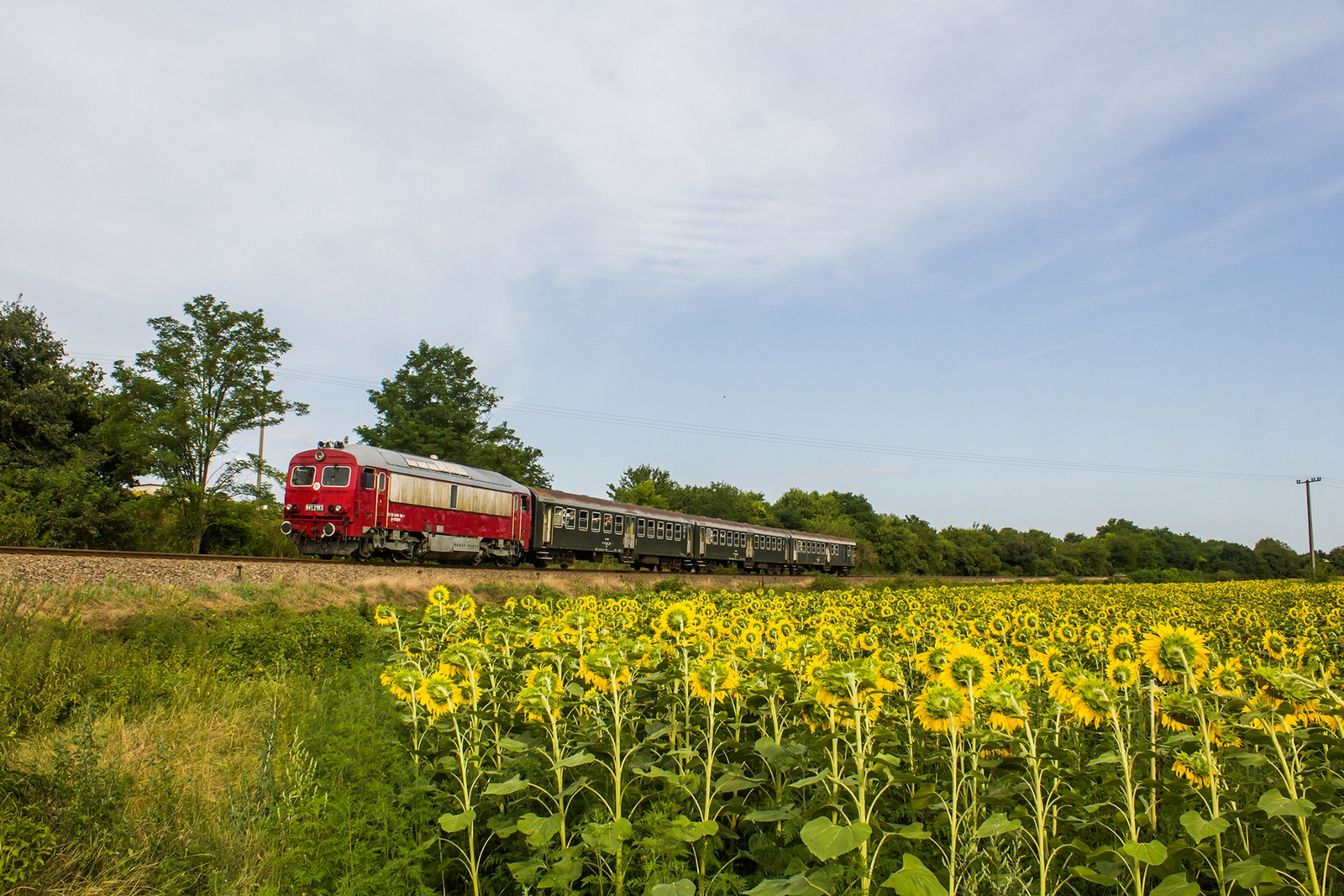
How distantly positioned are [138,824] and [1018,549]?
9858 cm

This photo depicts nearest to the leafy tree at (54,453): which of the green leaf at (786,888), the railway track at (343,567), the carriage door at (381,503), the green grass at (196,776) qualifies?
the railway track at (343,567)

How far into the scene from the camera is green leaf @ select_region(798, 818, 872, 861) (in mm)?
2521

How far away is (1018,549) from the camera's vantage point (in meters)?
92.5

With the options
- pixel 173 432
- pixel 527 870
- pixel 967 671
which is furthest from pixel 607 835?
pixel 173 432

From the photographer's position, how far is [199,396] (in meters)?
31.3

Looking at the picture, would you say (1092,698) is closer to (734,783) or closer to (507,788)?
(734,783)

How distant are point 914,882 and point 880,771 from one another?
3.03 feet

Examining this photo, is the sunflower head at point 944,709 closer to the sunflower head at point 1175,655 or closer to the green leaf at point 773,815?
the green leaf at point 773,815

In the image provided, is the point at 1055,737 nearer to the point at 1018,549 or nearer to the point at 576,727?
the point at 576,727

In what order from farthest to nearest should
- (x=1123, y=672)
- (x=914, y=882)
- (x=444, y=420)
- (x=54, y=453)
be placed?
1. (x=444, y=420)
2. (x=54, y=453)
3. (x=1123, y=672)
4. (x=914, y=882)

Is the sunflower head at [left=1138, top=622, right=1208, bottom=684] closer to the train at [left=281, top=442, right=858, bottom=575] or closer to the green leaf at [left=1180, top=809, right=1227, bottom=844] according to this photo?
the green leaf at [left=1180, top=809, right=1227, bottom=844]

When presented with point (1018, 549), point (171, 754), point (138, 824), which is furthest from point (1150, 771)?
point (1018, 549)

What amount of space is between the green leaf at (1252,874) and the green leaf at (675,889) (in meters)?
1.85

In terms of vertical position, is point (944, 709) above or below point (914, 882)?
above
